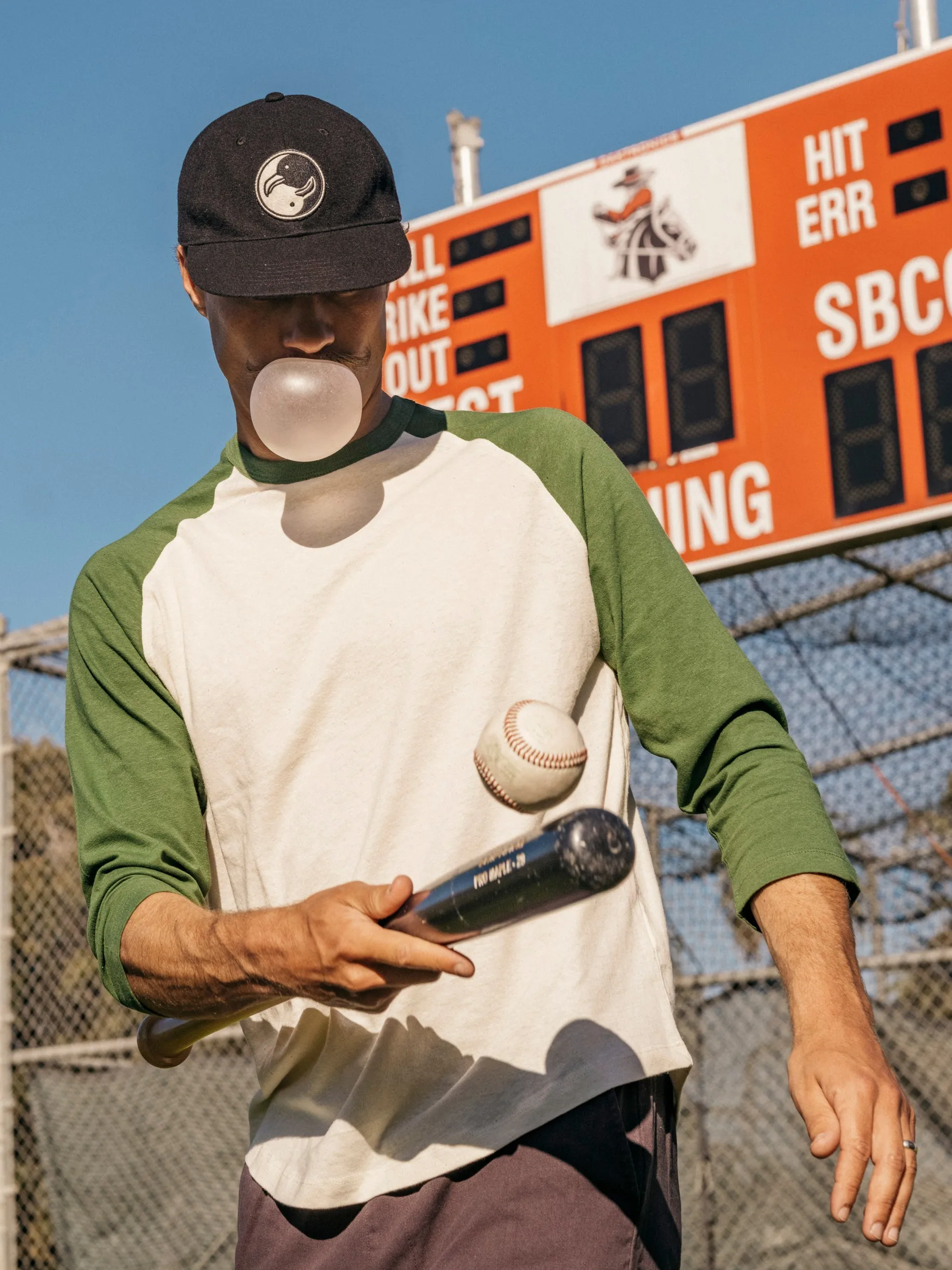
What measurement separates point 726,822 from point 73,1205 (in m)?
4.71

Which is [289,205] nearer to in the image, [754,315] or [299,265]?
[299,265]

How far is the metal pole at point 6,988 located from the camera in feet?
17.3

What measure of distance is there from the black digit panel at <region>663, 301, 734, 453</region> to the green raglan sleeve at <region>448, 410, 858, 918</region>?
4124mm

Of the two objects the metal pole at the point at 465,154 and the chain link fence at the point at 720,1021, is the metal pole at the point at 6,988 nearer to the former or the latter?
the chain link fence at the point at 720,1021

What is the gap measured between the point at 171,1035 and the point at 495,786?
645mm

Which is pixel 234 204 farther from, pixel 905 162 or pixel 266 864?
pixel 905 162

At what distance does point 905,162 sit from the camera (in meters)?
5.61

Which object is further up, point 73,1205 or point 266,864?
point 266,864

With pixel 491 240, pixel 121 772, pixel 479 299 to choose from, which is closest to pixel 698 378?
pixel 479 299

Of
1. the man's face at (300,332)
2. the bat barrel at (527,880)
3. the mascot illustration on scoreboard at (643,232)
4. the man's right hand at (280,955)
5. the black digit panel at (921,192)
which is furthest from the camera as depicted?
the mascot illustration on scoreboard at (643,232)

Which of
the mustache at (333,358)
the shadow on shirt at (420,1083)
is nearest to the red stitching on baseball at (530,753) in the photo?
the shadow on shirt at (420,1083)

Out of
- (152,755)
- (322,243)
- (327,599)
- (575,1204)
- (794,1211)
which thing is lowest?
(794,1211)

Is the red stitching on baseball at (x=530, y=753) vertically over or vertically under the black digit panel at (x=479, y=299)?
under

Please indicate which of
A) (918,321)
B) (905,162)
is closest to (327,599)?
(918,321)
